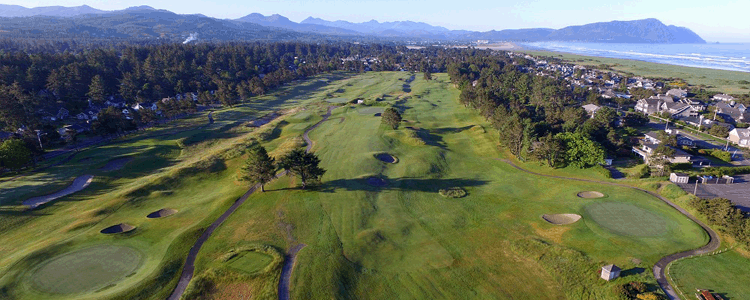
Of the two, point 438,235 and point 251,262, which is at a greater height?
point 438,235

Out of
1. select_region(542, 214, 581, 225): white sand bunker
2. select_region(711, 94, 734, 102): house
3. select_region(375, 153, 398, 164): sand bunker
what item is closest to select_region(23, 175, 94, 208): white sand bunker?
select_region(375, 153, 398, 164): sand bunker

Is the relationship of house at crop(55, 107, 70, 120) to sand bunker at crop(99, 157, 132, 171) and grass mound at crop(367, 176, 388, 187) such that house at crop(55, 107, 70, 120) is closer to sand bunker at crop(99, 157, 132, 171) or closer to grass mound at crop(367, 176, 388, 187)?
sand bunker at crop(99, 157, 132, 171)

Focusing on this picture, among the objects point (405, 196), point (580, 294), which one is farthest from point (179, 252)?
point (580, 294)

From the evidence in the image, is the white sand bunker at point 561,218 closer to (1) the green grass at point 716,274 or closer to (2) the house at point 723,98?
(1) the green grass at point 716,274

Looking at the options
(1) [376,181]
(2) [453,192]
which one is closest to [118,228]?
(1) [376,181]

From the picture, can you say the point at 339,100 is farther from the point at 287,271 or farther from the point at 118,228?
the point at 287,271

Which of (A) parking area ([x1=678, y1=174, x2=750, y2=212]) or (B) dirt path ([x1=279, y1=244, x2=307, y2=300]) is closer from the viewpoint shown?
(B) dirt path ([x1=279, y1=244, x2=307, y2=300])
